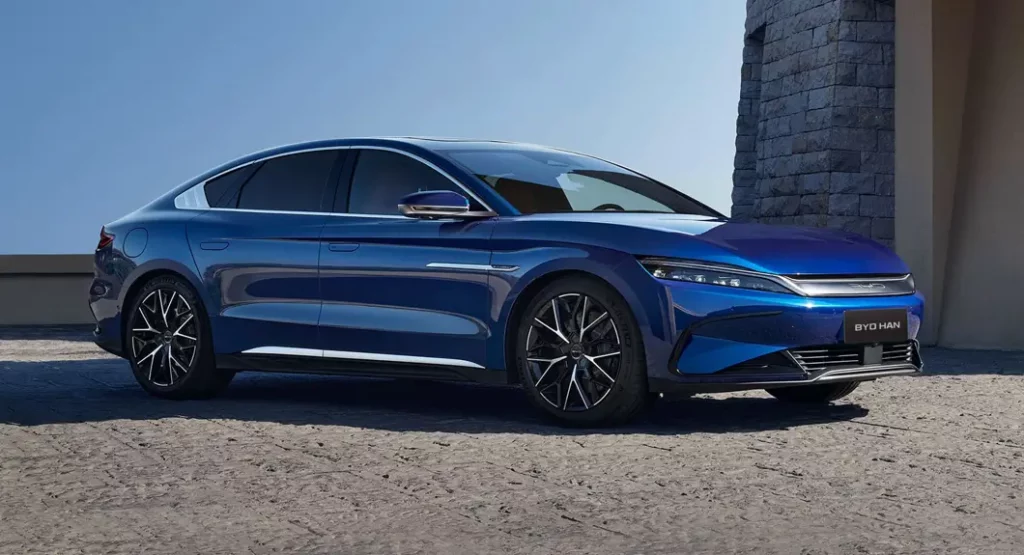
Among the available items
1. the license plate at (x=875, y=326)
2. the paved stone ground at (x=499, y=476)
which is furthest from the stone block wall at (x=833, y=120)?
the license plate at (x=875, y=326)

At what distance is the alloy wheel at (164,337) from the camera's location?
9.00 meters

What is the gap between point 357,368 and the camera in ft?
26.9

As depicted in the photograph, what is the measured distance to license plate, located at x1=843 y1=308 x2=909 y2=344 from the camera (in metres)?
7.27

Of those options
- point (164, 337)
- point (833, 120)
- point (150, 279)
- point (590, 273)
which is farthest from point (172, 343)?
point (833, 120)

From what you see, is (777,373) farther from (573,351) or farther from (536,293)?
(536,293)

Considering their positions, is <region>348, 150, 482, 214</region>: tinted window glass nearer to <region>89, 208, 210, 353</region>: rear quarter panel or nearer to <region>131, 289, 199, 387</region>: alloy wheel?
<region>89, 208, 210, 353</region>: rear quarter panel

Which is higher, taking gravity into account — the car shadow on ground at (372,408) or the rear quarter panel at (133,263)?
the rear quarter panel at (133,263)

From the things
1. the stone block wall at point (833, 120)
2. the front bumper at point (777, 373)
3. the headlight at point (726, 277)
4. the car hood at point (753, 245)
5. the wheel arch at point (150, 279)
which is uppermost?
the stone block wall at point (833, 120)

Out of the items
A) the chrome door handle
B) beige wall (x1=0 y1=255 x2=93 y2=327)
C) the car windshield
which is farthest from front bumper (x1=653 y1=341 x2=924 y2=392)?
beige wall (x1=0 y1=255 x2=93 y2=327)

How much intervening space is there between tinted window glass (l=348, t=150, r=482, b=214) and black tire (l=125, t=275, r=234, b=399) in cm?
132

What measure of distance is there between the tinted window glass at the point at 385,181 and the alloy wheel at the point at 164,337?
1.37 m

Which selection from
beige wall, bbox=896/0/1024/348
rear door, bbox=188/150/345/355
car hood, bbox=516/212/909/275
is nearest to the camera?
car hood, bbox=516/212/909/275

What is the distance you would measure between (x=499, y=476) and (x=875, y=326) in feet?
8.02

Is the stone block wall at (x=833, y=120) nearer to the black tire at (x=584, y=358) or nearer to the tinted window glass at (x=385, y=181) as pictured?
the tinted window glass at (x=385, y=181)
